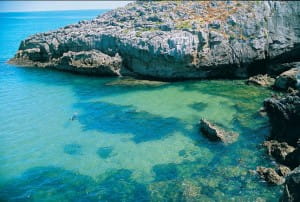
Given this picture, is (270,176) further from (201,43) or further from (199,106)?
(201,43)

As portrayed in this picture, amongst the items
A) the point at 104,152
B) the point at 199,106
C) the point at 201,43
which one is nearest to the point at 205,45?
the point at 201,43

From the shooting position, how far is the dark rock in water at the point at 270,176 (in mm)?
22234

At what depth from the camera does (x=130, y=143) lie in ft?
99.3

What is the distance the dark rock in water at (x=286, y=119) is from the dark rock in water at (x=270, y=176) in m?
5.15

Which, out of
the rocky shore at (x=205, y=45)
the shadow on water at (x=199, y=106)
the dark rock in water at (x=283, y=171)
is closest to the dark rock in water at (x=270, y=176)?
the dark rock in water at (x=283, y=171)

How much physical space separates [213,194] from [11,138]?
21803 millimetres

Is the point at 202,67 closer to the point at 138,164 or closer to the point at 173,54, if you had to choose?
the point at 173,54

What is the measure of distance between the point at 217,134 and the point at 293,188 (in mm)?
13449

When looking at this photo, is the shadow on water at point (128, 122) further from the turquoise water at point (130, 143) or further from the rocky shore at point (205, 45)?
the rocky shore at point (205, 45)

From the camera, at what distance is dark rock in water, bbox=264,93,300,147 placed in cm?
2667

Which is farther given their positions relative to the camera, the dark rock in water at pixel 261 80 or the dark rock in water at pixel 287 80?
the dark rock in water at pixel 261 80

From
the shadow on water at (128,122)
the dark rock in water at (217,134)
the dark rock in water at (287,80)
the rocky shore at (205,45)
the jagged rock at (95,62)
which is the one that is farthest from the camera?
the jagged rock at (95,62)

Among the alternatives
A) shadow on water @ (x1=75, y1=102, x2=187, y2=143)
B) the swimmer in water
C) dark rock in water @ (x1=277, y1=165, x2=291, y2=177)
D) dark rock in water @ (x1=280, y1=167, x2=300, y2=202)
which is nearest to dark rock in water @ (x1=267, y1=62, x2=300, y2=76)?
shadow on water @ (x1=75, y1=102, x2=187, y2=143)

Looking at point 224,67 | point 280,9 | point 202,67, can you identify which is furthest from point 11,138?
point 280,9
